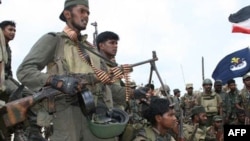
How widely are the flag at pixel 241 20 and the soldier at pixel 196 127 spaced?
501cm

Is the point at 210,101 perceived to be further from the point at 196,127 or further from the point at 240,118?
the point at 196,127

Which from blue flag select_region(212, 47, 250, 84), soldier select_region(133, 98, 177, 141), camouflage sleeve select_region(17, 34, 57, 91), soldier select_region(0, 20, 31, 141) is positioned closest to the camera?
camouflage sleeve select_region(17, 34, 57, 91)

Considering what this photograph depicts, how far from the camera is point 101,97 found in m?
4.39

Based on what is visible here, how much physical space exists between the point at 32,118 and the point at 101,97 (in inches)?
53.5

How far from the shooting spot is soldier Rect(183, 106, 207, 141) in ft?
30.1

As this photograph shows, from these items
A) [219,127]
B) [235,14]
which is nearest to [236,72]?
[235,14]

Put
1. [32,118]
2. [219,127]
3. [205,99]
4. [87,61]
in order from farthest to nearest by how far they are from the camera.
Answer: [205,99] < [219,127] < [32,118] < [87,61]

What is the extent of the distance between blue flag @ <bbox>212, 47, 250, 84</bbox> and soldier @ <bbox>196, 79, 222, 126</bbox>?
2153mm

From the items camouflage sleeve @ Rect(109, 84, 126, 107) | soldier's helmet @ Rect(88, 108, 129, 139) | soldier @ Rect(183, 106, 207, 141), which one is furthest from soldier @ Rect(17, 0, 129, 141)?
Result: soldier @ Rect(183, 106, 207, 141)

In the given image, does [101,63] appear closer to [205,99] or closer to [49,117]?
[49,117]

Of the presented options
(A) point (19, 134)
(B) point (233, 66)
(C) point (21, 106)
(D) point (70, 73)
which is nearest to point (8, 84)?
(A) point (19, 134)

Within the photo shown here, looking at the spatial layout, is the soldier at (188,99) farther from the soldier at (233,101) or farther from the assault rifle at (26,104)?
the assault rifle at (26,104)

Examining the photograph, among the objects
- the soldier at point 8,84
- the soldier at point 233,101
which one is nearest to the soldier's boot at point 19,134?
the soldier at point 8,84

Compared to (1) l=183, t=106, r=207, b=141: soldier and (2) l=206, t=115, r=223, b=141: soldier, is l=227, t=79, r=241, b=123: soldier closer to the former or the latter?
(2) l=206, t=115, r=223, b=141: soldier
